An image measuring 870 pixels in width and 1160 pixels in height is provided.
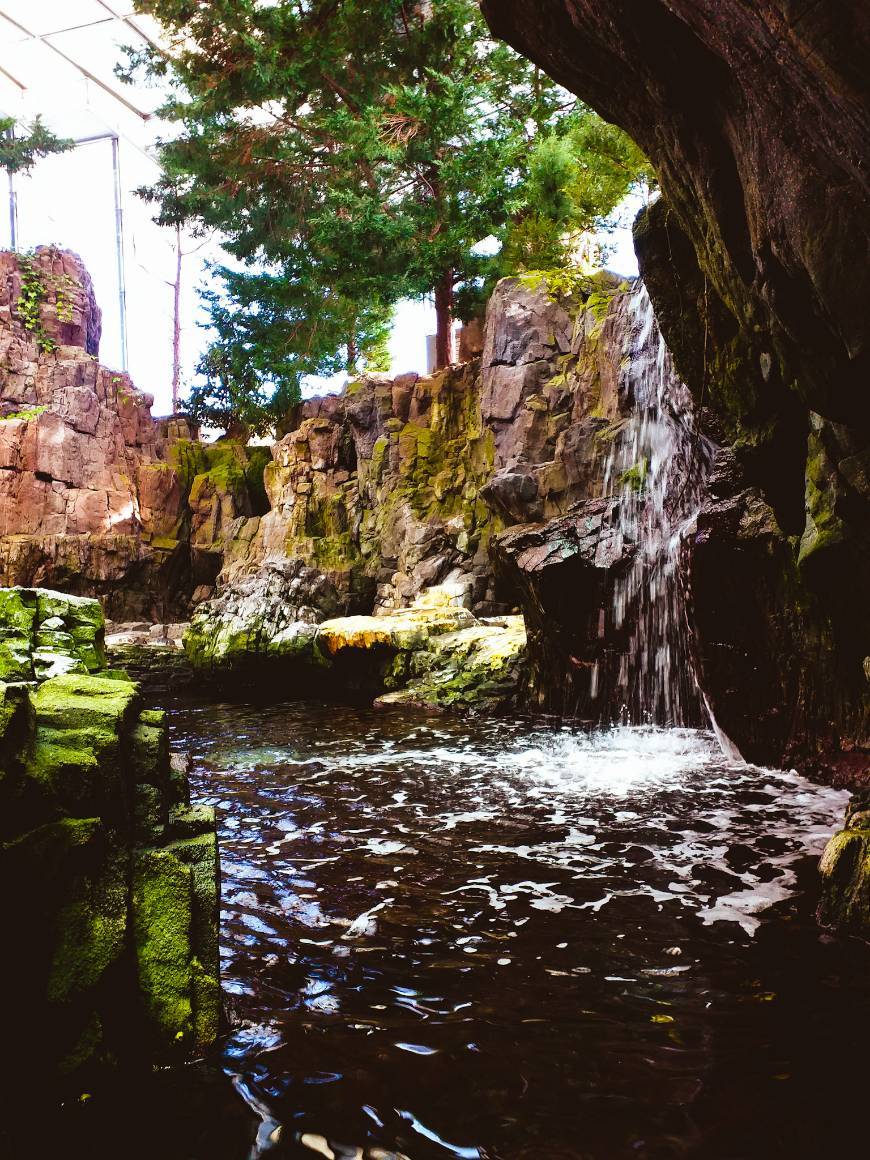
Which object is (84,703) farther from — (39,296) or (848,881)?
(39,296)

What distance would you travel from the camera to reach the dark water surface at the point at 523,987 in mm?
2639

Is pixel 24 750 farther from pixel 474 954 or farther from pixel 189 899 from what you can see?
pixel 474 954

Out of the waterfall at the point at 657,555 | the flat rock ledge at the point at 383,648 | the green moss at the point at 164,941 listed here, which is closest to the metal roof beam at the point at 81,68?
the flat rock ledge at the point at 383,648

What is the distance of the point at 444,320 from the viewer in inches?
795

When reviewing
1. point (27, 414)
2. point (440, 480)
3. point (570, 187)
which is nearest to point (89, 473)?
point (27, 414)

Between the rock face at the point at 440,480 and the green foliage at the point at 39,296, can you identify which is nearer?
the rock face at the point at 440,480

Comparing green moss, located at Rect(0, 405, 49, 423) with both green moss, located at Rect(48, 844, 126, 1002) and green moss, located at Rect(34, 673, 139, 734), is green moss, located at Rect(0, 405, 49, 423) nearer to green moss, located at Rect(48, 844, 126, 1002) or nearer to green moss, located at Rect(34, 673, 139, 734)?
green moss, located at Rect(34, 673, 139, 734)

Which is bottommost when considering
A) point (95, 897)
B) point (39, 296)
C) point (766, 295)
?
point (95, 897)

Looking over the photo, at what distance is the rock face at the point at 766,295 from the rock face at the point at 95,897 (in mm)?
3889

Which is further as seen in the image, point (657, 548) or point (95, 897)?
point (657, 548)

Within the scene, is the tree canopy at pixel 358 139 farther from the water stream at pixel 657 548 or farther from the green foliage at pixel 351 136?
the water stream at pixel 657 548

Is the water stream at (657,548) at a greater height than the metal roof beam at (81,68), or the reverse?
the metal roof beam at (81,68)

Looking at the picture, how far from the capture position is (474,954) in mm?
3945

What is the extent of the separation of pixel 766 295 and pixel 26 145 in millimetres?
30589
